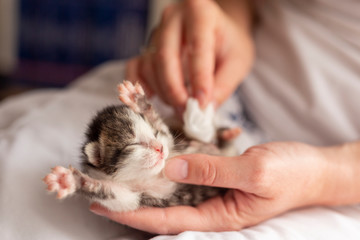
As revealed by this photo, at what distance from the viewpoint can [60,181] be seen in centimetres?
83

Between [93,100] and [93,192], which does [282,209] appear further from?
[93,100]

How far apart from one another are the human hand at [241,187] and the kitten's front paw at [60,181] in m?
0.11

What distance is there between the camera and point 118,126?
3.04 ft

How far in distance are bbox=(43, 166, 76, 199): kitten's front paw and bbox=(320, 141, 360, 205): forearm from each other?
0.72m

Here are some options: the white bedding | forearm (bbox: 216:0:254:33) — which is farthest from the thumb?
forearm (bbox: 216:0:254:33)

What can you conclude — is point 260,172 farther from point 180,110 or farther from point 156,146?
point 180,110

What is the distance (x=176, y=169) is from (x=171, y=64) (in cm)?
46

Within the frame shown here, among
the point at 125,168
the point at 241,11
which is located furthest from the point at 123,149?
the point at 241,11

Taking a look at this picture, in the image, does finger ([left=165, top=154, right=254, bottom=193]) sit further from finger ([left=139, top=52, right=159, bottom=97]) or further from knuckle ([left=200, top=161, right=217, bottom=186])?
finger ([left=139, top=52, right=159, bottom=97])

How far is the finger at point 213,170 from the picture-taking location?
34.4 inches

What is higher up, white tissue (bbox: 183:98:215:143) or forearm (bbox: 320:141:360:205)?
white tissue (bbox: 183:98:215:143)

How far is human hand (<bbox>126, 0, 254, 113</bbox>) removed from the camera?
1208 mm

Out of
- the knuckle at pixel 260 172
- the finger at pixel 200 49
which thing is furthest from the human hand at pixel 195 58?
the knuckle at pixel 260 172

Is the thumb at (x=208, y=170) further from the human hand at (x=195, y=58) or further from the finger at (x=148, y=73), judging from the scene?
the finger at (x=148, y=73)
